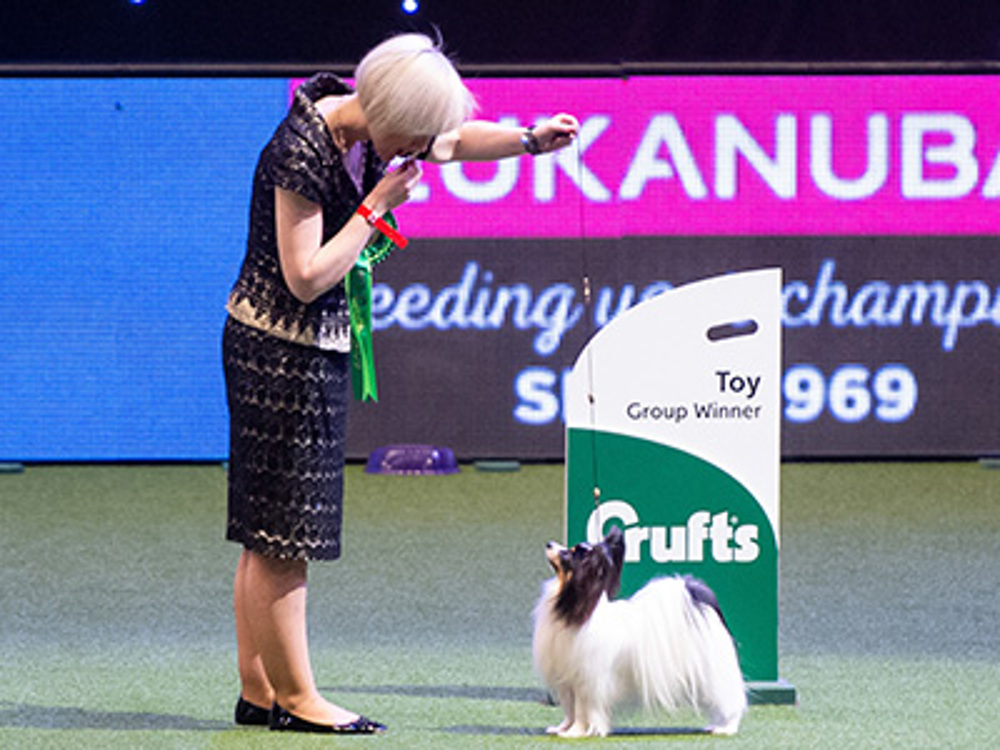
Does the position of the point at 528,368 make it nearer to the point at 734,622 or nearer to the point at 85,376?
the point at 85,376

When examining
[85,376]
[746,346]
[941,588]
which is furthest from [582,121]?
[746,346]

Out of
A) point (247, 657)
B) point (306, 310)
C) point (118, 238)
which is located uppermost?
point (118, 238)

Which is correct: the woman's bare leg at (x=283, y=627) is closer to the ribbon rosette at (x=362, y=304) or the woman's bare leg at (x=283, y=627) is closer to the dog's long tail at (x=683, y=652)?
the ribbon rosette at (x=362, y=304)

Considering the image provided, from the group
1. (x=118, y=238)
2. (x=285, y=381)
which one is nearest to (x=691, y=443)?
(x=285, y=381)

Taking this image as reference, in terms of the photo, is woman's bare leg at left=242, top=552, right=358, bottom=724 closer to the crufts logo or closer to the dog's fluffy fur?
the dog's fluffy fur

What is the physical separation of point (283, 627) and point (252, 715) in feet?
0.93

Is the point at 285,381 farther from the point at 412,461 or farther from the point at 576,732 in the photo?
the point at 412,461

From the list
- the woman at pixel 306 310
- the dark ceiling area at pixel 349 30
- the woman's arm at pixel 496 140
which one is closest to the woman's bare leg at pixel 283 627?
the woman at pixel 306 310

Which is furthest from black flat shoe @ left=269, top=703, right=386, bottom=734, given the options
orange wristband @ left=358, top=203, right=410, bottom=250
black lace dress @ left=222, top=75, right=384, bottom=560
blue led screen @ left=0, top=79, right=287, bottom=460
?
blue led screen @ left=0, top=79, right=287, bottom=460

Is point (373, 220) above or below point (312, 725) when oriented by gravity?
above

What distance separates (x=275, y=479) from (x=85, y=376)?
16.5 feet

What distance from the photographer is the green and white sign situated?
4.05 metres

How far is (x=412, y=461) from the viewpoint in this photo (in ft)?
27.9

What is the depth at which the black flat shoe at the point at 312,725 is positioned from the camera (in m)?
3.80
